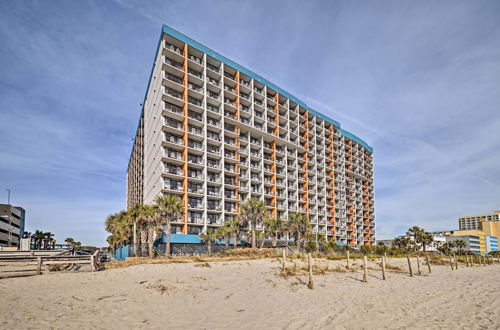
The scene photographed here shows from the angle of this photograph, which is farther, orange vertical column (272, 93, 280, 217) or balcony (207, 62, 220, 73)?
orange vertical column (272, 93, 280, 217)

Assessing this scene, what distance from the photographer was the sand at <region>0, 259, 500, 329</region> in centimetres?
1122

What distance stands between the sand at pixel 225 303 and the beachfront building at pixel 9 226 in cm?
9743

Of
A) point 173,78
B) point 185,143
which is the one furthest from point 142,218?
point 173,78

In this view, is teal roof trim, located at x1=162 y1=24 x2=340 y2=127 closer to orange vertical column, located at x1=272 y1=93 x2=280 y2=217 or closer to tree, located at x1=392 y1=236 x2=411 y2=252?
orange vertical column, located at x1=272 y1=93 x2=280 y2=217

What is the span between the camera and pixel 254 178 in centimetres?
7700

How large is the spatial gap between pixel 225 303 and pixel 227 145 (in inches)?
2206

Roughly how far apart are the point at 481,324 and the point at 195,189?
5424 centimetres

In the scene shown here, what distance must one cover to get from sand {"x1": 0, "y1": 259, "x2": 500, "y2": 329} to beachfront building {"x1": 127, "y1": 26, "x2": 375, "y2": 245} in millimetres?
39713

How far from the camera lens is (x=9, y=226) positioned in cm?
11006

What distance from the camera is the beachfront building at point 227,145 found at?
62.0m

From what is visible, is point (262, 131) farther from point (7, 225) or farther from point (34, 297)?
point (7, 225)

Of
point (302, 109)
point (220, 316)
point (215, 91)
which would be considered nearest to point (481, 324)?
point (220, 316)

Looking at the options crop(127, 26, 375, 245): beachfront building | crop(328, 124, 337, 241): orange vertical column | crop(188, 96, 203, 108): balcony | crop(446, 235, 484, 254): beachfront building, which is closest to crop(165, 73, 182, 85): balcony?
crop(127, 26, 375, 245): beachfront building

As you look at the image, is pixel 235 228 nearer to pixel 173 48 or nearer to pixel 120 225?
pixel 120 225
